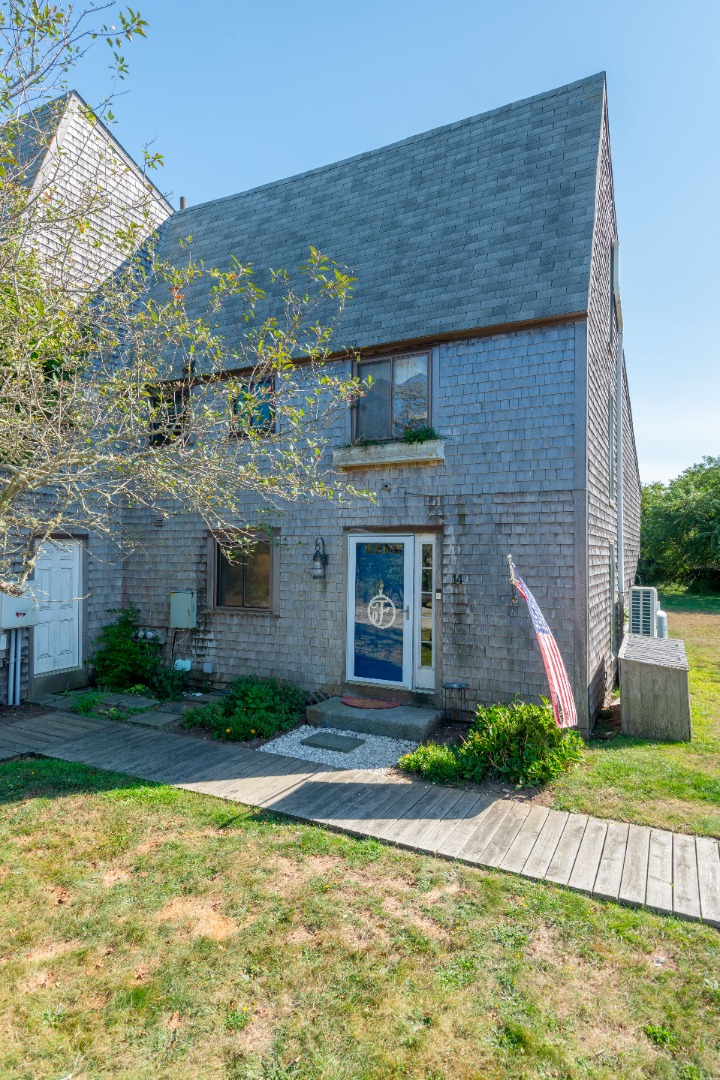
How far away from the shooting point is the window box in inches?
274

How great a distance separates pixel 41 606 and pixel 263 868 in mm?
5908

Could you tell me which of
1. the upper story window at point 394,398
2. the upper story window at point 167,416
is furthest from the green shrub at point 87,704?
the upper story window at point 394,398

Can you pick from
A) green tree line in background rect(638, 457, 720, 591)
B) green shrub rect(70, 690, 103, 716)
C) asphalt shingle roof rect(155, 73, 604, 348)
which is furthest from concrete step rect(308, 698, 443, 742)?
green tree line in background rect(638, 457, 720, 591)

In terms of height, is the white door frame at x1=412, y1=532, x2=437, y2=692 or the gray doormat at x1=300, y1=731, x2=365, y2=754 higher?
the white door frame at x1=412, y1=532, x2=437, y2=692

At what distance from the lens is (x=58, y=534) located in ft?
27.0

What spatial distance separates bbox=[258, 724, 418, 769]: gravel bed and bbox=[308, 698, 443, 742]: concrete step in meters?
0.08

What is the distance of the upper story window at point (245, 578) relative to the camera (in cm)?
824

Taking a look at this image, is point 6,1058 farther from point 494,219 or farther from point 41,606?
point 494,219

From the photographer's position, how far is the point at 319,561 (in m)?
7.68

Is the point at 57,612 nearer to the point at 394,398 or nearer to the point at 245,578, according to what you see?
the point at 245,578

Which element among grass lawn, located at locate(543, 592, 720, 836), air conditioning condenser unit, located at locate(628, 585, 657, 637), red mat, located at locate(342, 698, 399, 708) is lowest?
grass lawn, located at locate(543, 592, 720, 836)

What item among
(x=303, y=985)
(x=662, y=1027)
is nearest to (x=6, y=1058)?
(x=303, y=985)

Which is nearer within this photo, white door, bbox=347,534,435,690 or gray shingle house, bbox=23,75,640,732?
gray shingle house, bbox=23,75,640,732

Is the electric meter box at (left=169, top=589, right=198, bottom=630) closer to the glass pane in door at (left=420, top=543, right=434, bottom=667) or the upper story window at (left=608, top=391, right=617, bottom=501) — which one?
the glass pane in door at (left=420, top=543, right=434, bottom=667)
